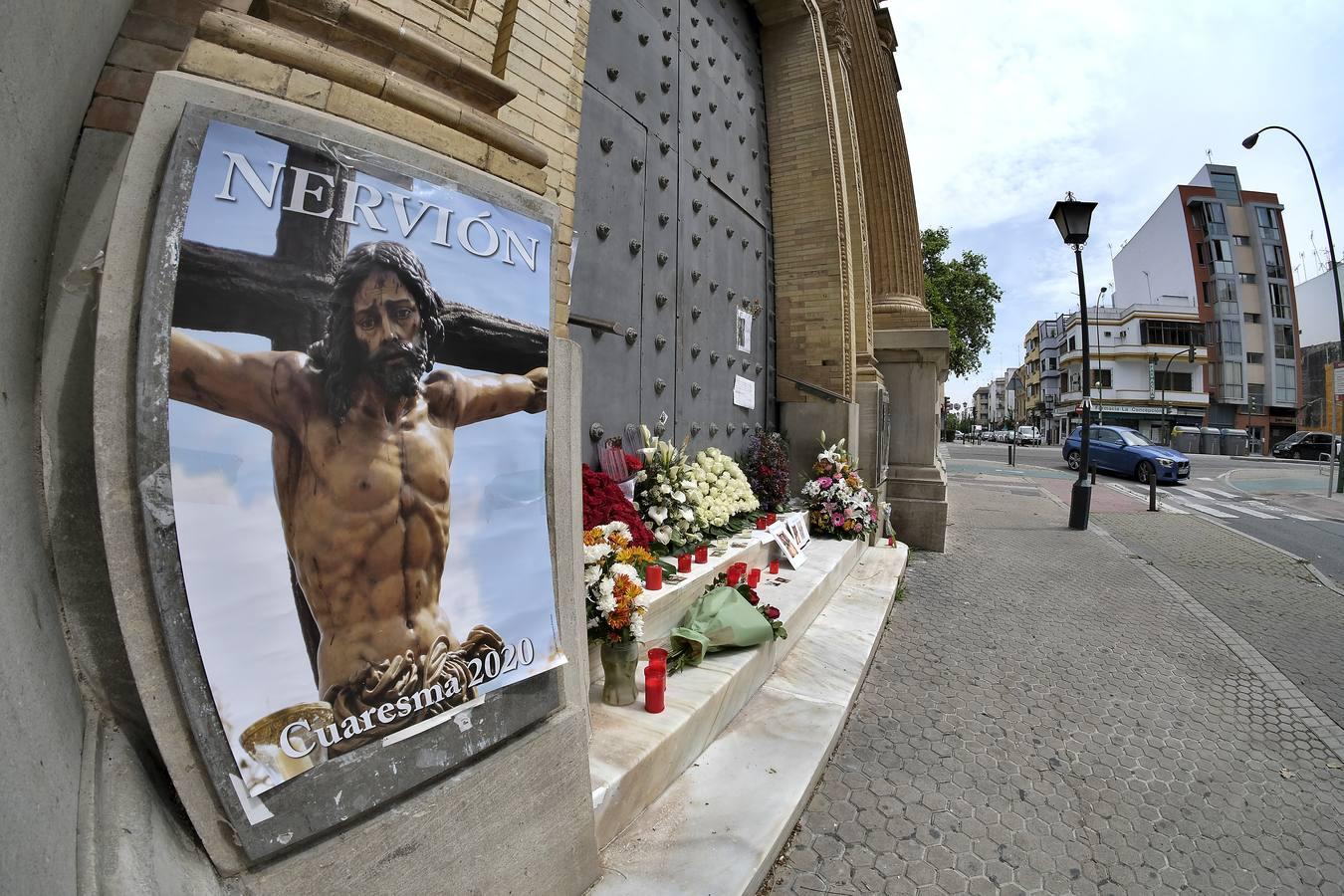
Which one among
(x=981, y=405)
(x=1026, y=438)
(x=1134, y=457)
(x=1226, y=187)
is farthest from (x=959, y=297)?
(x=981, y=405)

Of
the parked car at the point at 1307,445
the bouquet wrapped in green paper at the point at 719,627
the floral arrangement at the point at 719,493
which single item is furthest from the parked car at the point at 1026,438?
the bouquet wrapped in green paper at the point at 719,627

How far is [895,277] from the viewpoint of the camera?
10914 mm

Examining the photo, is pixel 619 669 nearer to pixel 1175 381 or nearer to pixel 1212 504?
pixel 1212 504

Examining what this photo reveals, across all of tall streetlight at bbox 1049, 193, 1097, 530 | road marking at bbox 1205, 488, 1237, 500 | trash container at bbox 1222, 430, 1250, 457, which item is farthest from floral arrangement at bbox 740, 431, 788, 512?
trash container at bbox 1222, 430, 1250, 457

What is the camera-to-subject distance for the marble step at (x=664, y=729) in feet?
7.13

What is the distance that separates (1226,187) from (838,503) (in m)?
63.3

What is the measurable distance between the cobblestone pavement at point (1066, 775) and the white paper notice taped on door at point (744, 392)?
2.98 metres

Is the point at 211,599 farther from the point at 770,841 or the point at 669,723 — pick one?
the point at 770,841

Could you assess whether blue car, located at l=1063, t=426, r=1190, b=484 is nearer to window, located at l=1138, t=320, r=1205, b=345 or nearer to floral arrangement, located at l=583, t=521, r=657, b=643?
floral arrangement, located at l=583, t=521, r=657, b=643

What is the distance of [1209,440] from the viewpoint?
40.1 m

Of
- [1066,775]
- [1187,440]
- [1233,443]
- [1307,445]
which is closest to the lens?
[1066,775]

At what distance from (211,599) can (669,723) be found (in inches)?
71.5

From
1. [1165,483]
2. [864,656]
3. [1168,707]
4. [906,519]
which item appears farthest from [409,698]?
[1165,483]

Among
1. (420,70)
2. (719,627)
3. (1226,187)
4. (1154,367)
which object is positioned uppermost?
(1226,187)
